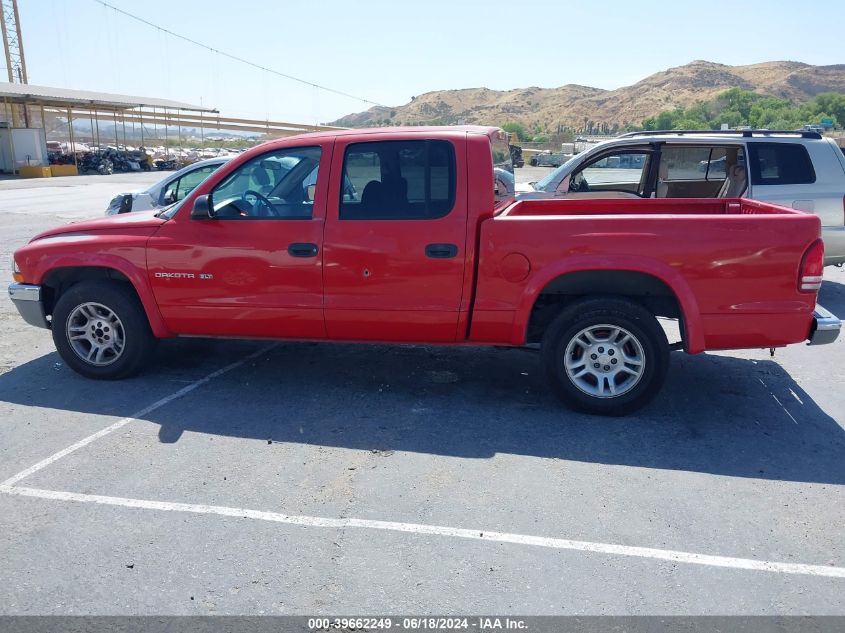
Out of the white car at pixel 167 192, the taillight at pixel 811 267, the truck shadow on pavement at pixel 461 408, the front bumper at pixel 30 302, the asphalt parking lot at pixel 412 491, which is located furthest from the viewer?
the white car at pixel 167 192

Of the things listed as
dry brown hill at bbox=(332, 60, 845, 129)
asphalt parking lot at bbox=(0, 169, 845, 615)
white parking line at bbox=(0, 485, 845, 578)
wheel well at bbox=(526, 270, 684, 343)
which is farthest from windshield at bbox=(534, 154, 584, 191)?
dry brown hill at bbox=(332, 60, 845, 129)

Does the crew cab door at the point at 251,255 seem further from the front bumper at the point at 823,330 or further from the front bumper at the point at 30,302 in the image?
the front bumper at the point at 823,330

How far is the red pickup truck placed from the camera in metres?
4.81

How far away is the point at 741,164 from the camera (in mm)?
8344

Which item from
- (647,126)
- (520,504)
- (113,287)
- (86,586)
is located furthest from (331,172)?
(647,126)

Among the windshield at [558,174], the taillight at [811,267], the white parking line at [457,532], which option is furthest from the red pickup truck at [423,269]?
the windshield at [558,174]

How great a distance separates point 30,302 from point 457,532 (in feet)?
13.9

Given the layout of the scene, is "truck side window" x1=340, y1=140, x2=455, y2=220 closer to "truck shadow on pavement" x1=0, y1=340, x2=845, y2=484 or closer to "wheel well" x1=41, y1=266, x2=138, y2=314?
"truck shadow on pavement" x1=0, y1=340, x2=845, y2=484

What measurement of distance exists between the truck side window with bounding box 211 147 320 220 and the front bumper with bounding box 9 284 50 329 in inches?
68.4

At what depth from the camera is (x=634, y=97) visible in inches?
4146

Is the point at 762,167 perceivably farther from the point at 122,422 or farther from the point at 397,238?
the point at 122,422

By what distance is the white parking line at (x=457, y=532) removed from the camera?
3387 millimetres

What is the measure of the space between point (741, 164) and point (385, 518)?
660 cm

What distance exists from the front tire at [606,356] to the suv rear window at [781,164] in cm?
427
